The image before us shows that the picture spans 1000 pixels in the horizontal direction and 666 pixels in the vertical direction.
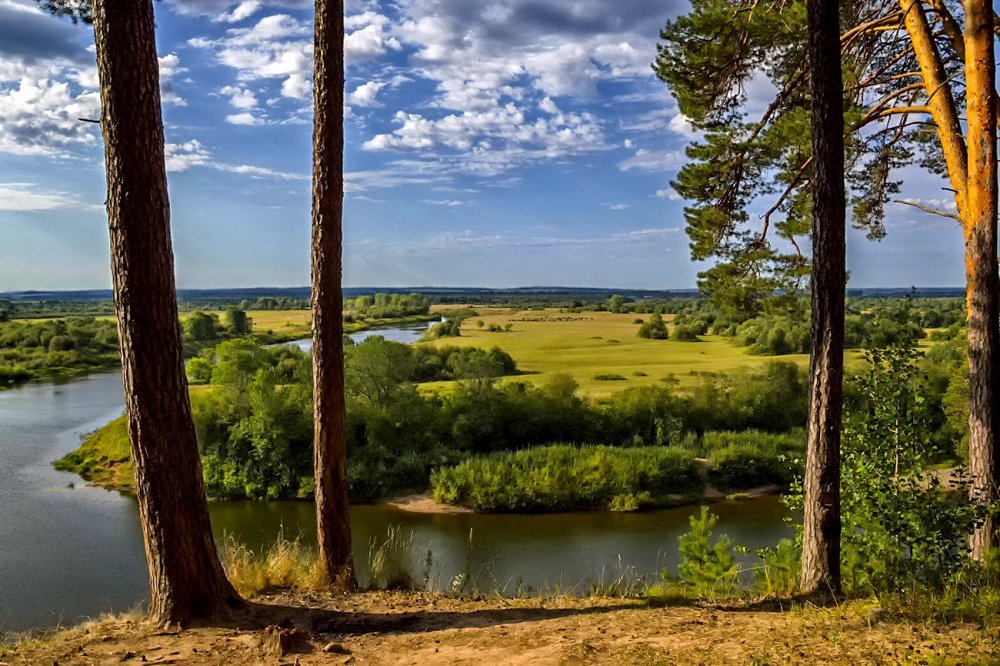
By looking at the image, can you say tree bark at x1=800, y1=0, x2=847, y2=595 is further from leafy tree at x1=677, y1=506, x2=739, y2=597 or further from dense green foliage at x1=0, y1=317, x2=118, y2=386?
dense green foliage at x1=0, y1=317, x2=118, y2=386

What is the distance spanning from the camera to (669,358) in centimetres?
4166

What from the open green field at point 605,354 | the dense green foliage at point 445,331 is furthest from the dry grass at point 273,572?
the dense green foliage at point 445,331

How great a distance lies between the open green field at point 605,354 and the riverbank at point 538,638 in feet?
88.7

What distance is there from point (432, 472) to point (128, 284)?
779 inches

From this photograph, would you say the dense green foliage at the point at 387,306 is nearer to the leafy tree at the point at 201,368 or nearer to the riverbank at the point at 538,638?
the leafy tree at the point at 201,368

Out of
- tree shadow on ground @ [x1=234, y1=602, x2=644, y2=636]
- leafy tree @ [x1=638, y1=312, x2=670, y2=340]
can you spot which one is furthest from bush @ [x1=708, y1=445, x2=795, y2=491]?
leafy tree @ [x1=638, y1=312, x2=670, y2=340]

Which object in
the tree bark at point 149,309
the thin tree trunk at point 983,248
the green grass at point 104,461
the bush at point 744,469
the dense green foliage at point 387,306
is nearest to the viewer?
the tree bark at point 149,309

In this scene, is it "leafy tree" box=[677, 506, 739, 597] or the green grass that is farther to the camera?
the green grass

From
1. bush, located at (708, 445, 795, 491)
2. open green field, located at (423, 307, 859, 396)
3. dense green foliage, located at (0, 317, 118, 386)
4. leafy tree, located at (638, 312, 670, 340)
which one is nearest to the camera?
bush, located at (708, 445, 795, 491)

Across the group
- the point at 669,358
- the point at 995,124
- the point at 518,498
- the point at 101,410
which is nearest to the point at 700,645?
the point at 995,124

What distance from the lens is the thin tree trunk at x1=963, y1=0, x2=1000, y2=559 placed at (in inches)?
220

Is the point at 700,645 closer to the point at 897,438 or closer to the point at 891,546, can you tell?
the point at 891,546

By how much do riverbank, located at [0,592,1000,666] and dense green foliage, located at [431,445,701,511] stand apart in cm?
1755

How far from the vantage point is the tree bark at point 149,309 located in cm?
375
